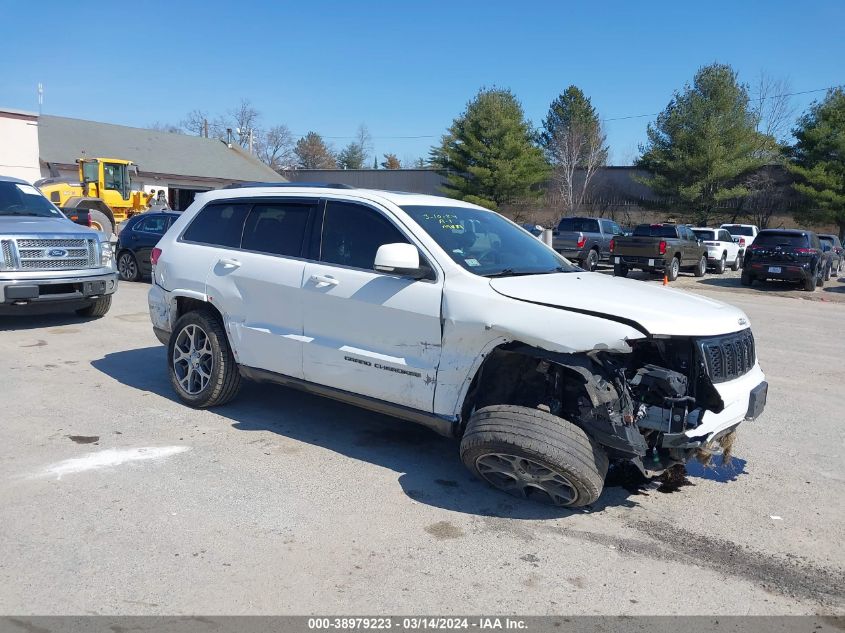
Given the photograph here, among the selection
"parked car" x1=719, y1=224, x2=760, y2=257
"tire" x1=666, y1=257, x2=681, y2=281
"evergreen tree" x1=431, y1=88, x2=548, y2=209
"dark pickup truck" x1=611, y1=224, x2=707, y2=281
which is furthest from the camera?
"evergreen tree" x1=431, y1=88, x2=548, y2=209

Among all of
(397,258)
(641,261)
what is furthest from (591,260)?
(397,258)

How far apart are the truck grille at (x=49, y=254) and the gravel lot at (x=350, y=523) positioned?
10.3 feet

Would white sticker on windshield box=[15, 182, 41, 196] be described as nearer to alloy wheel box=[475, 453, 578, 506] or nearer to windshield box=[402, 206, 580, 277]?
windshield box=[402, 206, 580, 277]

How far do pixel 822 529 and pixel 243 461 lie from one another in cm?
370

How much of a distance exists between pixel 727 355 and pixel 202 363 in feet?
13.4

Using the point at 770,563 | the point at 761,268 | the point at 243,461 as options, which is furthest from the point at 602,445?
the point at 761,268

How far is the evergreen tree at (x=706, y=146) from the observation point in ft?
128

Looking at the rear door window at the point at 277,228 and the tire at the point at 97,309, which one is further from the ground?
the rear door window at the point at 277,228

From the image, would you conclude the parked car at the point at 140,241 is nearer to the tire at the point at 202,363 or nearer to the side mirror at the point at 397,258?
the tire at the point at 202,363

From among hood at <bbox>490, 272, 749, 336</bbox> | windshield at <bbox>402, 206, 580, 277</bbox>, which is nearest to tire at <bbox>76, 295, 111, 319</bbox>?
windshield at <bbox>402, 206, 580, 277</bbox>

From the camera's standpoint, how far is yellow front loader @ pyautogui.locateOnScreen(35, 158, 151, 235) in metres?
25.5

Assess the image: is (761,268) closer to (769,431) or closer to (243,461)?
(769,431)

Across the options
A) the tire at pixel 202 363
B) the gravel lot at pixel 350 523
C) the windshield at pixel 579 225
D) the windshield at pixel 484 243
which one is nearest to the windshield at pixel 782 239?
the windshield at pixel 579 225

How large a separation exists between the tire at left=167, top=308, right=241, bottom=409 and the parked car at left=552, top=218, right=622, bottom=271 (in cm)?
1846
